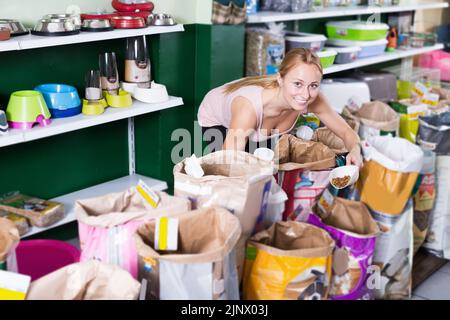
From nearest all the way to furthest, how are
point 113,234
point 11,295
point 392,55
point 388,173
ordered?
point 11,295, point 113,234, point 388,173, point 392,55

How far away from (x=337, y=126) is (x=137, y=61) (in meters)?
1.24

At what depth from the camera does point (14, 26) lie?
1970 mm

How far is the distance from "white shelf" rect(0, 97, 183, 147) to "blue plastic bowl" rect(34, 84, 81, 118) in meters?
0.02

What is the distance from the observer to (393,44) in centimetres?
330

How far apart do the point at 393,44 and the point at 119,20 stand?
1.70 meters

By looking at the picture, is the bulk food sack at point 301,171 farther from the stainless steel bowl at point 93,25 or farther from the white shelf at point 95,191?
the stainless steel bowl at point 93,25

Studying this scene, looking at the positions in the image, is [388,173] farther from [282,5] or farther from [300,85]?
[282,5]

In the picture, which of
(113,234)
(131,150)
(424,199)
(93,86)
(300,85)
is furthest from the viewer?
(131,150)

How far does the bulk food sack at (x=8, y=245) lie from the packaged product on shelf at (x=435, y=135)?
5.91 ft

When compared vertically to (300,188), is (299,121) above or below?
above

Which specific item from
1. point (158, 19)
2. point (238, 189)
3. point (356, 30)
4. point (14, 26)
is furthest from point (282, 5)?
point (238, 189)

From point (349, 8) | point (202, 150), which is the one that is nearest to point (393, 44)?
point (349, 8)
